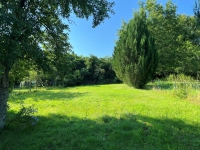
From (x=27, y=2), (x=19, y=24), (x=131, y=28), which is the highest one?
(x=131, y=28)

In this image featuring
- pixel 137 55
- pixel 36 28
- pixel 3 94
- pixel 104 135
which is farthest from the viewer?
pixel 137 55

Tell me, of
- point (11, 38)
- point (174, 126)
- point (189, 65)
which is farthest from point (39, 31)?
point (189, 65)

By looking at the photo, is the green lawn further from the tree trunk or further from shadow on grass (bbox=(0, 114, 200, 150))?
the tree trunk

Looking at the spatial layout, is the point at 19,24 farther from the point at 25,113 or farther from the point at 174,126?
the point at 174,126

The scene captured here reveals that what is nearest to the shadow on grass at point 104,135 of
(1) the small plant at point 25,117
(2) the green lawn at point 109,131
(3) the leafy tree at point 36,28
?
(2) the green lawn at point 109,131

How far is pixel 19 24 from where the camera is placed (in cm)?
346

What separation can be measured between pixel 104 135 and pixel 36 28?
11.5 feet

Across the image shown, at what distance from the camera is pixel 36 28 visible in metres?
4.66

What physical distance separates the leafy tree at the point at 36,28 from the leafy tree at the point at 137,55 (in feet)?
27.4

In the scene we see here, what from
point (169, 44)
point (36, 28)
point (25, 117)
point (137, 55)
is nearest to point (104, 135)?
point (25, 117)

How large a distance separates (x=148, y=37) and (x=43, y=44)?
10.2 metres

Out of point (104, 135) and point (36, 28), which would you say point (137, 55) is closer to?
point (36, 28)

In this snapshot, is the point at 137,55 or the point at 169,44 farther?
the point at 169,44

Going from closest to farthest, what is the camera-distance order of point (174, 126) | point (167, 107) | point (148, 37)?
point (174, 126)
point (167, 107)
point (148, 37)
